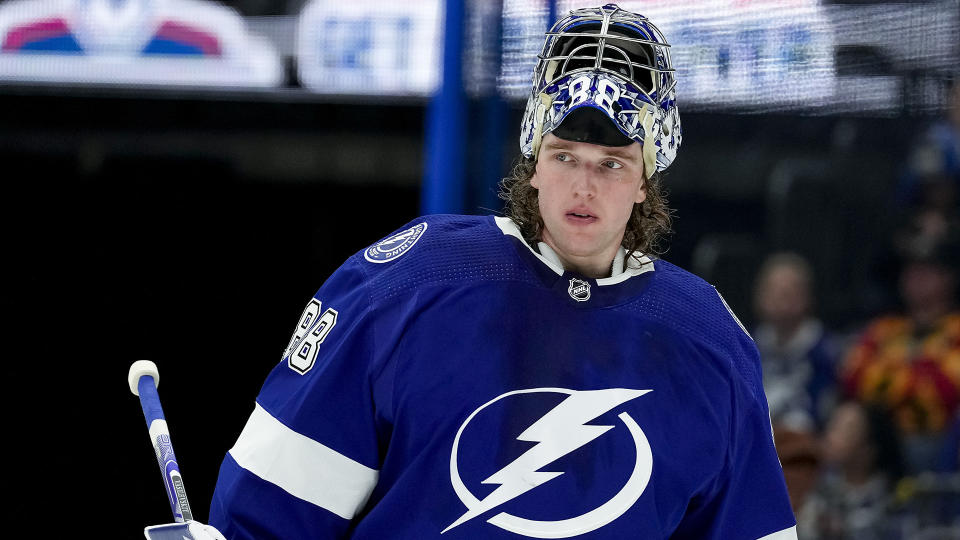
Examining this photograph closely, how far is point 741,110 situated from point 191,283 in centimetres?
309

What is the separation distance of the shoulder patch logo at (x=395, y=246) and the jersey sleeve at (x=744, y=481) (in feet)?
1.25

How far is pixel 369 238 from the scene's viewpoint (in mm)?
4949

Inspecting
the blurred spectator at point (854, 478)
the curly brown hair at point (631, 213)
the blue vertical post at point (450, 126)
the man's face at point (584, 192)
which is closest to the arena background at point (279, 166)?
the blue vertical post at point (450, 126)

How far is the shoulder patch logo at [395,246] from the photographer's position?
146 cm

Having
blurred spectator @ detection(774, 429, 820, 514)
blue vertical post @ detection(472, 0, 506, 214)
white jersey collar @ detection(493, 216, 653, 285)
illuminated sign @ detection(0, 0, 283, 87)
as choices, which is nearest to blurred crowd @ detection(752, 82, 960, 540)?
blurred spectator @ detection(774, 429, 820, 514)

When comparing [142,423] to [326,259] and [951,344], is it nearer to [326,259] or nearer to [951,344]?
[326,259]

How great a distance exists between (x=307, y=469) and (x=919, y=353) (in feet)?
5.86

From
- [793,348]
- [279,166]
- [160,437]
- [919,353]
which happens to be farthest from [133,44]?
[160,437]

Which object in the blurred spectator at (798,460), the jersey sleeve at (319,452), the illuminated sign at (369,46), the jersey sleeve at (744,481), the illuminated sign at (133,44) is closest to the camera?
the jersey sleeve at (319,452)

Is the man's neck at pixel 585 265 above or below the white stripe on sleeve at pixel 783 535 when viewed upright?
above

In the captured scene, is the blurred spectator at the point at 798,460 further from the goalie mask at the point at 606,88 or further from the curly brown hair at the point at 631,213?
the goalie mask at the point at 606,88

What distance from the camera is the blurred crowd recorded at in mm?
2701

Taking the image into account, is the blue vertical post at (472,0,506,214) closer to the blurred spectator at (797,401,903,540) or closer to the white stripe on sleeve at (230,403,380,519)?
the blurred spectator at (797,401,903,540)

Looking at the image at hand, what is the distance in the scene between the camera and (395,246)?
148 cm
